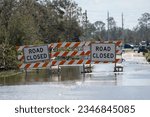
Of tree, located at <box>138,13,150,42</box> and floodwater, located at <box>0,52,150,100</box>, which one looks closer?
floodwater, located at <box>0,52,150,100</box>

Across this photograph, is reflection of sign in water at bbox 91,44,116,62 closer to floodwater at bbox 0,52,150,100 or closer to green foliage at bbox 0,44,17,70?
floodwater at bbox 0,52,150,100

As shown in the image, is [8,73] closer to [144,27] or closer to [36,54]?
[36,54]

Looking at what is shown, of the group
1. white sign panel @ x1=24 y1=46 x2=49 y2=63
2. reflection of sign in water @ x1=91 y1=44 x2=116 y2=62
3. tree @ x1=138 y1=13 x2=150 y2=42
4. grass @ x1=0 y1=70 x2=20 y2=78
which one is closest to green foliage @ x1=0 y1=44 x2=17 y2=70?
grass @ x1=0 y1=70 x2=20 y2=78

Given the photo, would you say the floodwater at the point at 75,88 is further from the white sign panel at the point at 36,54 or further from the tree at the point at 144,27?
the tree at the point at 144,27

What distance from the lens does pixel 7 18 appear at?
43.1 meters

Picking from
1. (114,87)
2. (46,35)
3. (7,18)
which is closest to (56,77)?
(114,87)

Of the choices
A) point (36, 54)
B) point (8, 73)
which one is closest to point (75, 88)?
point (36, 54)

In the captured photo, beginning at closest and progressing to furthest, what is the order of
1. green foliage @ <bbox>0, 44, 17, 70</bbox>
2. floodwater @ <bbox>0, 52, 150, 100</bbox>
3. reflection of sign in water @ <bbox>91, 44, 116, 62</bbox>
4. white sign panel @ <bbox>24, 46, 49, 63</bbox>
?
floodwater @ <bbox>0, 52, 150, 100</bbox> → white sign panel @ <bbox>24, 46, 49, 63</bbox> → reflection of sign in water @ <bbox>91, 44, 116, 62</bbox> → green foliage @ <bbox>0, 44, 17, 70</bbox>

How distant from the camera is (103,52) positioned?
24703 millimetres

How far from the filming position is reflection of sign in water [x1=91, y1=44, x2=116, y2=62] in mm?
24641

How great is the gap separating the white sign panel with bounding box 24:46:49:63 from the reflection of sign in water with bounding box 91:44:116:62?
7.07 ft

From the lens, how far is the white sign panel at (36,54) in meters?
23.9

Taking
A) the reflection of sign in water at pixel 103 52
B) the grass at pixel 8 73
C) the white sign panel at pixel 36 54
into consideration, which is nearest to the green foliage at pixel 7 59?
the grass at pixel 8 73

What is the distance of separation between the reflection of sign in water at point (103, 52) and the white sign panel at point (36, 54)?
2.16m
